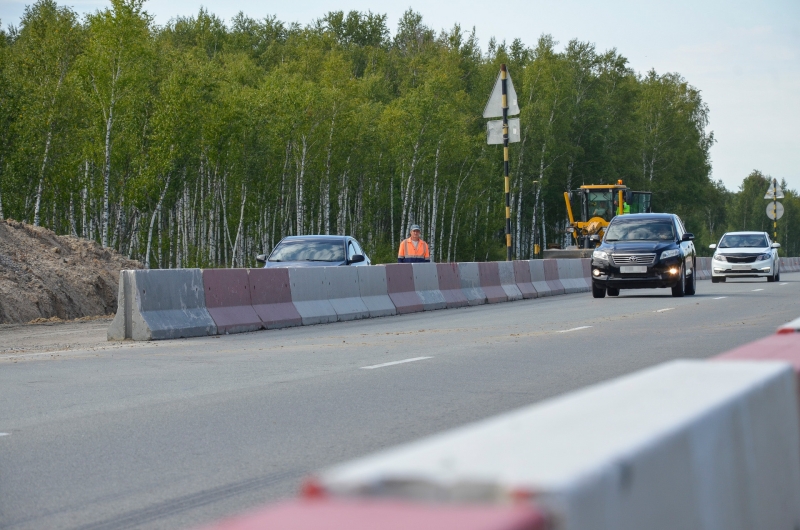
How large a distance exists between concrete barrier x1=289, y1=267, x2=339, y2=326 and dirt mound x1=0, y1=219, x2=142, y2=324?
4.54 metres

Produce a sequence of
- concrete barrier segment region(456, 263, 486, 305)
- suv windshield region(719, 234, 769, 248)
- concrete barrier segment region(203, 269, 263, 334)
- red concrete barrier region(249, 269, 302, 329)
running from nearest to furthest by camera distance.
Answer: concrete barrier segment region(203, 269, 263, 334) < red concrete barrier region(249, 269, 302, 329) < concrete barrier segment region(456, 263, 486, 305) < suv windshield region(719, 234, 769, 248)

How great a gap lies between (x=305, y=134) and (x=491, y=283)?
41.2 metres

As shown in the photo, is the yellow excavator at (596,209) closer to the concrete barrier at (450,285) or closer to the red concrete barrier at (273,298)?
the concrete barrier at (450,285)

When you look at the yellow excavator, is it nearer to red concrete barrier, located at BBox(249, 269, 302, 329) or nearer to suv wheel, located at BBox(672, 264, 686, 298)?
suv wheel, located at BBox(672, 264, 686, 298)

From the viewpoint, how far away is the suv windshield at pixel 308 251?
23.0 m

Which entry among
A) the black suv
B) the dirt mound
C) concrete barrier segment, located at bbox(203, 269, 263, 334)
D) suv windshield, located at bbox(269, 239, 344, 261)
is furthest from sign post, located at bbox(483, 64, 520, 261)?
concrete barrier segment, located at bbox(203, 269, 263, 334)

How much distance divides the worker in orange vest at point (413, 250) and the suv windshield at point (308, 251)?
305 cm

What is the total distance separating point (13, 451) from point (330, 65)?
7373 centimetres

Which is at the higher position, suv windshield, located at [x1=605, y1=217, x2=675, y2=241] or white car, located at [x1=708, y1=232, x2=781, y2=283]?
suv windshield, located at [x1=605, y1=217, x2=675, y2=241]

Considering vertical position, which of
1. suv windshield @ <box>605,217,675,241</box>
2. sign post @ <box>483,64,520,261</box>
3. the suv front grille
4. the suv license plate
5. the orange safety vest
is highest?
sign post @ <box>483,64,520,261</box>

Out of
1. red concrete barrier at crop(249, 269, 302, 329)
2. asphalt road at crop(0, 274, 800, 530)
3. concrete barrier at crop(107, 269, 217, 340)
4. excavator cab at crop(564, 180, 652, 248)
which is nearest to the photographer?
asphalt road at crop(0, 274, 800, 530)

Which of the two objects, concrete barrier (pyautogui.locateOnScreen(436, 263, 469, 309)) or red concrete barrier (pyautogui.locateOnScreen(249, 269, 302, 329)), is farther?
concrete barrier (pyautogui.locateOnScreen(436, 263, 469, 309))

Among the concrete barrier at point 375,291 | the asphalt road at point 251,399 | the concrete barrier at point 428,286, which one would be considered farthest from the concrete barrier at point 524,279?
the asphalt road at point 251,399

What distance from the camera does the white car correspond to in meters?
37.9
